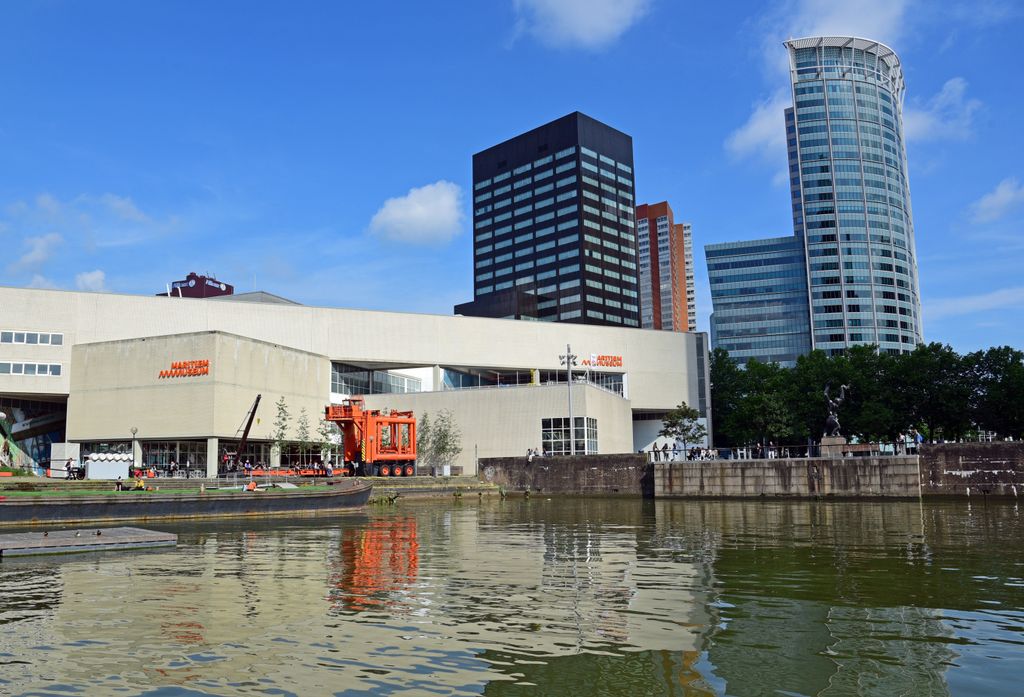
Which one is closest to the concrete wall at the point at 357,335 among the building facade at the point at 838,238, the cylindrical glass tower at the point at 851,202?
the building facade at the point at 838,238

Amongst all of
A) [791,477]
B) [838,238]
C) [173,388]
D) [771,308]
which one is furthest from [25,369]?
[838,238]

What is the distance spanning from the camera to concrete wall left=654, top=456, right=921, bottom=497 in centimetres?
5006

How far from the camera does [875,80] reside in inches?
7800

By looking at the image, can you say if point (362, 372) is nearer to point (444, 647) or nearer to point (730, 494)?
point (730, 494)

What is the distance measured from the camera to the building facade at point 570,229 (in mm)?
181875

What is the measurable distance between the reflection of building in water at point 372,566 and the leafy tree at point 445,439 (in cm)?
4804

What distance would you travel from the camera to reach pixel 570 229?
605ft

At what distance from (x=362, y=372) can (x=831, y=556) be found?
80.8m

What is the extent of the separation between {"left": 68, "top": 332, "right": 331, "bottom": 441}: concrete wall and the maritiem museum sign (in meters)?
0.38

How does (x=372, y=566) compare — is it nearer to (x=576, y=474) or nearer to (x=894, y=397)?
(x=576, y=474)

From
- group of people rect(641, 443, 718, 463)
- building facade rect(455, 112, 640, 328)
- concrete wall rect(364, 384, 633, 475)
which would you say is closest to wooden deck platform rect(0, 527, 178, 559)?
group of people rect(641, 443, 718, 463)

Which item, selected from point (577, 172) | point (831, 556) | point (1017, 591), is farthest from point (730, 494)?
point (577, 172)

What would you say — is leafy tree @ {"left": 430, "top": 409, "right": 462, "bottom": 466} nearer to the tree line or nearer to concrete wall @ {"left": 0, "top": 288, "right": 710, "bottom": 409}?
concrete wall @ {"left": 0, "top": 288, "right": 710, "bottom": 409}

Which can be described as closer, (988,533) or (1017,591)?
(1017,591)
